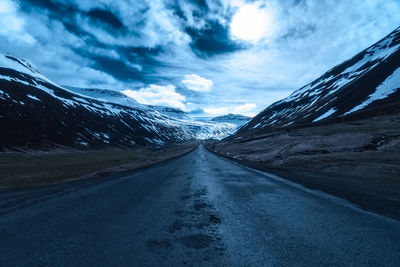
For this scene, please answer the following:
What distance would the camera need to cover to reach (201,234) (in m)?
6.61

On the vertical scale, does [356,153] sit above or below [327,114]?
below

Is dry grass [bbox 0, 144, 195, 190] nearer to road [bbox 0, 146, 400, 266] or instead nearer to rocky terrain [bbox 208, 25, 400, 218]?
road [bbox 0, 146, 400, 266]

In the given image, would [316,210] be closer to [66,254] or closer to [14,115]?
[66,254]

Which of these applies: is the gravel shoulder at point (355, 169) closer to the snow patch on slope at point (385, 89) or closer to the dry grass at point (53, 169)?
the dry grass at point (53, 169)

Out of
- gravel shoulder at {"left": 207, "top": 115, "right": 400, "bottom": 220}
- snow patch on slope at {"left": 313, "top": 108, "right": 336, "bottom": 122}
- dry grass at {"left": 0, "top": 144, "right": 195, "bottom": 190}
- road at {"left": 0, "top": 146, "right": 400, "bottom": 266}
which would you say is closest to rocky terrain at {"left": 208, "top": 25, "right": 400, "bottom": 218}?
gravel shoulder at {"left": 207, "top": 115, "right": 400, "bottom": 220}

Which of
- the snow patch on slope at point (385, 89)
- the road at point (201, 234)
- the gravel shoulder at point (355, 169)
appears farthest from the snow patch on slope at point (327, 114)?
the road at point (201, 234)

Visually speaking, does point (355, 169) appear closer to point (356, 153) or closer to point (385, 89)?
point (356, 153)

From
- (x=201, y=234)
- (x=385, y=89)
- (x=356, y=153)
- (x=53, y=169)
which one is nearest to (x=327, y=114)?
(x=385, y=89)

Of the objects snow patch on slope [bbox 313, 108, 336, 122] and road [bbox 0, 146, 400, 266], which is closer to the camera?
road [bbox 0, 146, 400, 266]

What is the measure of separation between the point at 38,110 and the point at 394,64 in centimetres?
16825

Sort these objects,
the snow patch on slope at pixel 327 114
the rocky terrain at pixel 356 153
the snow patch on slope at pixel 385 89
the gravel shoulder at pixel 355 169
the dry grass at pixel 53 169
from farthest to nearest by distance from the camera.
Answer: the snow patch on slope at pixel 327 114, the snow patch on slope at pixel 385 89, the dry grass at pixel 53 169, the rocky terrain at pixel 356 153, the gravel shoulder at pixel 355 169

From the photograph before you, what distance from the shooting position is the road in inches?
202

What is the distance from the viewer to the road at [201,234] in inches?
202

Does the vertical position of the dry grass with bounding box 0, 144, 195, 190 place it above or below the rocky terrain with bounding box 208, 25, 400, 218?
below
